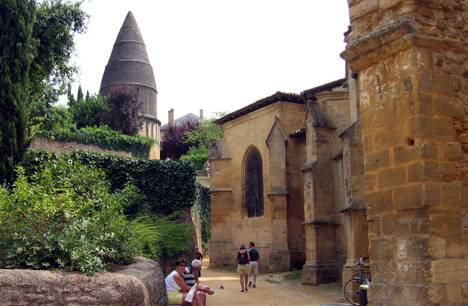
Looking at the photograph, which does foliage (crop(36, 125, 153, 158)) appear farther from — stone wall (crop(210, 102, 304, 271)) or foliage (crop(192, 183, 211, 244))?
stone wall (crop(210, 102, 304, 271))

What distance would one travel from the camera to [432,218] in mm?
4871

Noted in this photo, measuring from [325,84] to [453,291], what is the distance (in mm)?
16645

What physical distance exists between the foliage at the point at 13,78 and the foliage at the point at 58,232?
502cm

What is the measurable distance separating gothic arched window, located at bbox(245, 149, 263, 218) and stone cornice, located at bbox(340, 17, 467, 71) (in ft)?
60.7

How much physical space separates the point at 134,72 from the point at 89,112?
10.6 metres

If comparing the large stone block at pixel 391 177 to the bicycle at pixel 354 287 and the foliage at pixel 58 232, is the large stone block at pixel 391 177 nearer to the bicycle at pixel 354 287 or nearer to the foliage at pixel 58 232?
the foliage at pixel 58 232

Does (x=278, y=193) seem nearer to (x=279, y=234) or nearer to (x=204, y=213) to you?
(x=279, y=234)

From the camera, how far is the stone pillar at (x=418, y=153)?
4.87 metres

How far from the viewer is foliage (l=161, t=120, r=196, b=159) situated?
177 ft

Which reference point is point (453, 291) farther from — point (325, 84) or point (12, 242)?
point (325, 84)

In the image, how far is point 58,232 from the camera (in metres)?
7.68

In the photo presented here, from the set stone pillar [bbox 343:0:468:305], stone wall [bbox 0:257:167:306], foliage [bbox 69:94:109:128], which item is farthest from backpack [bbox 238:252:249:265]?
foliage [bbox 69:94:109:128]

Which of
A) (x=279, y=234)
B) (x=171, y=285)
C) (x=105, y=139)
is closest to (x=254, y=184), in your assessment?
(x=279, y=234)

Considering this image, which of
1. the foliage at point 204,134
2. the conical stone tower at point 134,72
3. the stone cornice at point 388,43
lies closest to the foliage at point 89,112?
the conical stone tower at point 134,72
